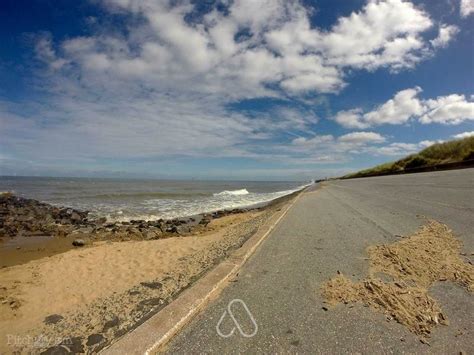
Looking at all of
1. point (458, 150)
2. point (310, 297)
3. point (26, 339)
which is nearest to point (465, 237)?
point (310, 297)

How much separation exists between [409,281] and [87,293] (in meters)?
5.13

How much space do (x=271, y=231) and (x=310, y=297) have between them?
3744mm

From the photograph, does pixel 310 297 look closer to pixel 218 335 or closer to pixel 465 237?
pixel 218 335

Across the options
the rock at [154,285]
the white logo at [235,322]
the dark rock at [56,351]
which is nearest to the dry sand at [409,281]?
the white logo at [235,322]

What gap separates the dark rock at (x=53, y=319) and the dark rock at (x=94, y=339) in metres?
1.40

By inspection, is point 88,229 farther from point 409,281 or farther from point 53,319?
point 409,281

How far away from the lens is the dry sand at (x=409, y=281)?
106 inches

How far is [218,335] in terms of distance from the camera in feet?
8.34

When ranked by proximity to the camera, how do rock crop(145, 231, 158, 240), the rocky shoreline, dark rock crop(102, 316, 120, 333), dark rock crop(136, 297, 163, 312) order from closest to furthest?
dark rock crop(102, 316, 120, 333) → dark rock crop(136, 297, 163, 312) → rock crop(145, 231, 158, 240) → the rocky shoreline

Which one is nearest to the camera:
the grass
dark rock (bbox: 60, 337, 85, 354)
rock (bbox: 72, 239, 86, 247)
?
dark rock (bbox: 60, 337, 85, 354)

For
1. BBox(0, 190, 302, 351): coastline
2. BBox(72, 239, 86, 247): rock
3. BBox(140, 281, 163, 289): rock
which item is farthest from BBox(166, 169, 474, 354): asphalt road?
BBox(72, 239, 86, 247): rock

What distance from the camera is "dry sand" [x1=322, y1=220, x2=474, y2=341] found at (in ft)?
8.87

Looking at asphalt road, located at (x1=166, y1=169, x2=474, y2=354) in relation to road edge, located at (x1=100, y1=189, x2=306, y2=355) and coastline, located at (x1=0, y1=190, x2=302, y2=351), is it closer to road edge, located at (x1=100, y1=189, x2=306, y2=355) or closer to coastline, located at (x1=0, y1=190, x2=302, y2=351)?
road edge, located at (x1=100, y1=189, x2=306, y2=355)

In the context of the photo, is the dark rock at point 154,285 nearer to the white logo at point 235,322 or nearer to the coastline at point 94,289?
the coastline at point 94,289
